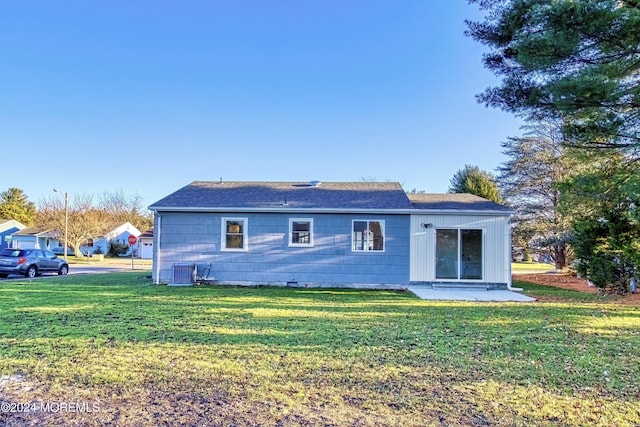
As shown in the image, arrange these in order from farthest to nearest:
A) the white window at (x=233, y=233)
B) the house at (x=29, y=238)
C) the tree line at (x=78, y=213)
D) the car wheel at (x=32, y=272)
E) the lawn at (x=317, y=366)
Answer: the house at (x=29, y=238), the tree line at (x=78, y=213), the car wheel at (x=32, y=272), the white window at (x=233, y=233), the lawn at (x=317, y=366)

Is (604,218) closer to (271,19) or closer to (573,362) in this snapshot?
(573,362)

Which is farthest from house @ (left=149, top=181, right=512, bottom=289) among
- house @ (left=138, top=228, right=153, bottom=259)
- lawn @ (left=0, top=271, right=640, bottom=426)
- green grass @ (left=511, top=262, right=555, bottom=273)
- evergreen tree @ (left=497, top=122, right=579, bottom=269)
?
house @ (left=138, top=228, right=153, bottom=259)

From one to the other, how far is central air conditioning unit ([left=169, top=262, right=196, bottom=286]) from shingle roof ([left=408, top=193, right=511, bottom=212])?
7.39m

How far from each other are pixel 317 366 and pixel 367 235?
8.12 m

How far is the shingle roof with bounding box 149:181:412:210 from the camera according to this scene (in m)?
12.1

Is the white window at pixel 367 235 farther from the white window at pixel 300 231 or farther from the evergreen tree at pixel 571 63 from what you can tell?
the evergreen tree at pixel 571 63

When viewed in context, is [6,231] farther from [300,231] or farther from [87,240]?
[300,231]

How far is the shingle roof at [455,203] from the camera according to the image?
39.1 feet

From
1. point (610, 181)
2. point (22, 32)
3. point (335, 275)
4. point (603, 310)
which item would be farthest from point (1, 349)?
point (22, 32)

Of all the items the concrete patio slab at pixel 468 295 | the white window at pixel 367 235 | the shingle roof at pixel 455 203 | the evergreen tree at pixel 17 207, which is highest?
the evergreen tree at pixel 17 207

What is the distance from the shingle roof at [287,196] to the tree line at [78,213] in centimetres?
2298

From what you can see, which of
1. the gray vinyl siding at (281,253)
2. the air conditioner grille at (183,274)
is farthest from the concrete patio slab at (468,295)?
the air conditioner grille at (183,274)

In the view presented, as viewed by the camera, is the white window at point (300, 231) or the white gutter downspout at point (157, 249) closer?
the white window at point (300, 231)

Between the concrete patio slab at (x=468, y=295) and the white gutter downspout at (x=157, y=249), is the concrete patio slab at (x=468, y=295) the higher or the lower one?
the lower one
